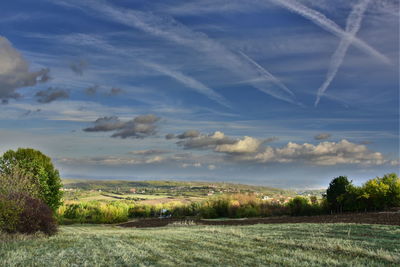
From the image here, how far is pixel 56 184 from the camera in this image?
134 ft

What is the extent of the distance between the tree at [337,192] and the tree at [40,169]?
28.8m

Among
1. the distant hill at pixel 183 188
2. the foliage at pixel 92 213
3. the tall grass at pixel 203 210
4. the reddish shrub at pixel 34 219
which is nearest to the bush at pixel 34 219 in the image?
the reddish shrub at pixel 34 219

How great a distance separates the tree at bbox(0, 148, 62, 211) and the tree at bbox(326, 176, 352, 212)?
28.8 metres

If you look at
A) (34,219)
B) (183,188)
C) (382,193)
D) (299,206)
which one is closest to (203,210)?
(299,206)

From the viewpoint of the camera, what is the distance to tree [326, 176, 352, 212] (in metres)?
38.7

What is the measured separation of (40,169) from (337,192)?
30.7m

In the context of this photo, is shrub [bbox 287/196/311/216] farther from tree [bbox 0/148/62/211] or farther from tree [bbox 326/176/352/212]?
tree [bbox 0/148/62/211]

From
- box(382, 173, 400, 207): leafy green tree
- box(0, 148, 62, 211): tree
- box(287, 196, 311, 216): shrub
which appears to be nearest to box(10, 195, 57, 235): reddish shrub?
box(0, 148, 62, 211): tree

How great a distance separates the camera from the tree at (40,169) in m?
37.1

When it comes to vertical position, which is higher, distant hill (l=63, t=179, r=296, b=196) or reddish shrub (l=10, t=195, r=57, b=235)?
distant hill (l=63, t=179, r=296, b=196)

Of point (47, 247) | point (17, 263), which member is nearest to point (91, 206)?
point (47, 247)

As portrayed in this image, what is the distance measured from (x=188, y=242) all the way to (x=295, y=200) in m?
27.1

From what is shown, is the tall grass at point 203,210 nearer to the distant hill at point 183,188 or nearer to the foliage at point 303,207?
the foliage at point 303,207

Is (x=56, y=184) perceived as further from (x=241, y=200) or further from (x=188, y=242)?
(x=188, y=242)
